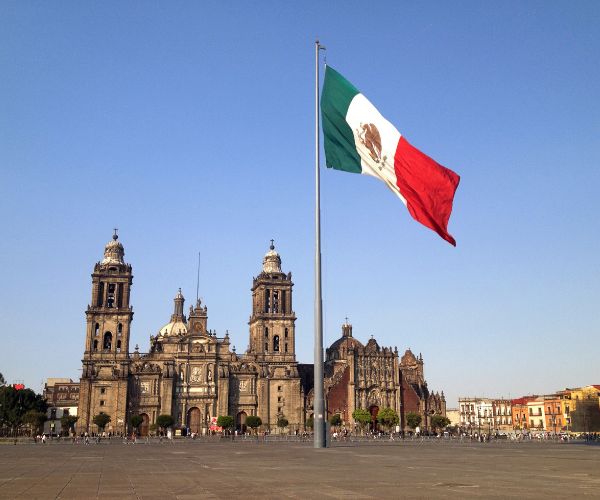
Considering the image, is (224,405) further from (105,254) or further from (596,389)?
(596,389)

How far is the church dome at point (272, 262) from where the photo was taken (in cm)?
10862

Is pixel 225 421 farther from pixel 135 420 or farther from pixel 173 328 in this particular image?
pixel 173 328

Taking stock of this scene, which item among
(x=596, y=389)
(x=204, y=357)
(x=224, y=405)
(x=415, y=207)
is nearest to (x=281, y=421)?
(x=224, y=405)

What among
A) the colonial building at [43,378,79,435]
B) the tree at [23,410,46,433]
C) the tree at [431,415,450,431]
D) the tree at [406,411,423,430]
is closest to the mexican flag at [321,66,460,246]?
the tree at [23,410,46,433]

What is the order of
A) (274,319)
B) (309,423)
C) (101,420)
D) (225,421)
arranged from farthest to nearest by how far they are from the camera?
(274,319) → (309,423) → (225,421) → (101,420)

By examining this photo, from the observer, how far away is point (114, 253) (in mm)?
103750

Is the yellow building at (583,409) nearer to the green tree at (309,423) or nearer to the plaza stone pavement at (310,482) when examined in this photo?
the green tree at (309,423)

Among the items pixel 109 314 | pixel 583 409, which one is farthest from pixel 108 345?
pixel 583 409

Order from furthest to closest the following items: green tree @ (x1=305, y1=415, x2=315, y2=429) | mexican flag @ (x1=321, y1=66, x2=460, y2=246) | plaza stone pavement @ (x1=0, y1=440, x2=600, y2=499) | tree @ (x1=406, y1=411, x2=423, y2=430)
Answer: tree @ (x1=406, y1=411, x2=423, y2=430) → green tree @ (x1=305, y1=415, x2=315, y2=429) → mexican flag @ (x1=321, y1=66, x2=460, y2=246) → plaza stone pavement @ (x1=0, y1=440, x2=600, y2=499)

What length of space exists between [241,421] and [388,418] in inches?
882

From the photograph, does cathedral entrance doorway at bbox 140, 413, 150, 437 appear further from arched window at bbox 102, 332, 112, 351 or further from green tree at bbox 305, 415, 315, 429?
green tree at bbox 305, 415, 315, 429

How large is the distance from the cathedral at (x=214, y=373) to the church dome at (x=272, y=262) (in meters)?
0.17

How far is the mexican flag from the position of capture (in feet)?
74.1

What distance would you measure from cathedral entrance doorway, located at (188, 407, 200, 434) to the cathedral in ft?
0.49
